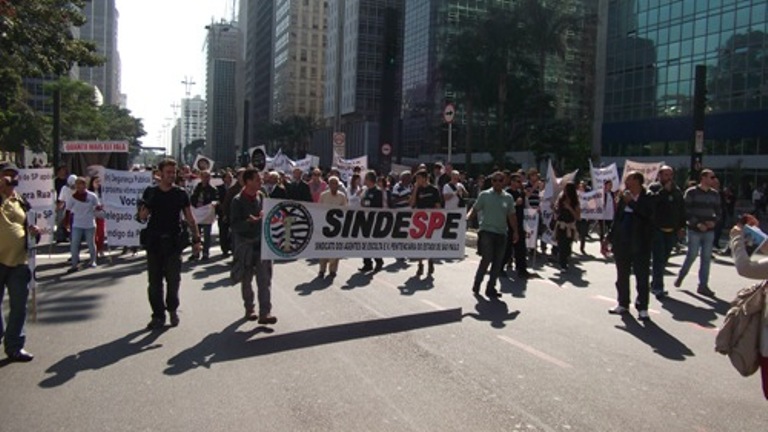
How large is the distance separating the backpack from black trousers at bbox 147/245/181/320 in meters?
5.80

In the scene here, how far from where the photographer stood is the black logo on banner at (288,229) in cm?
836

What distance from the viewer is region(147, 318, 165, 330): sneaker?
7824 millimetres

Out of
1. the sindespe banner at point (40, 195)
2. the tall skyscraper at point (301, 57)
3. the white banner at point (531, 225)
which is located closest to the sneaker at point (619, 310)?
the white banner at point (531, 225)

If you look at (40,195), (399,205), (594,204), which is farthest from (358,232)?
(594,204)

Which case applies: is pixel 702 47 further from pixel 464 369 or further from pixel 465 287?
pixel 464 369

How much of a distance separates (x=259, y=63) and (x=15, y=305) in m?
171

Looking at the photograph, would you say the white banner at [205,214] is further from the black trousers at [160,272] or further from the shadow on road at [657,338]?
the shadow on road at [657,338]

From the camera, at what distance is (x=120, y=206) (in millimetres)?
13656

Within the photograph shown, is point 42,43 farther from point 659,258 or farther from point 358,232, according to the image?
point 659,258

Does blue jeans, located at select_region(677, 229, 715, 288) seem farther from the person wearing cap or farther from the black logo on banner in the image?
the person wearing cap

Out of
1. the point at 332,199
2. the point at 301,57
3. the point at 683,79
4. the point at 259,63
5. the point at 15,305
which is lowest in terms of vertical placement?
the point at 15,305

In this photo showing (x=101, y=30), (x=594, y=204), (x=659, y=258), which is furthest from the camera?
(x=101, y=30)

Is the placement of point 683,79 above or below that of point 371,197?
above

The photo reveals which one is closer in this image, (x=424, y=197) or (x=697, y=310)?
(x=697, y=310)
